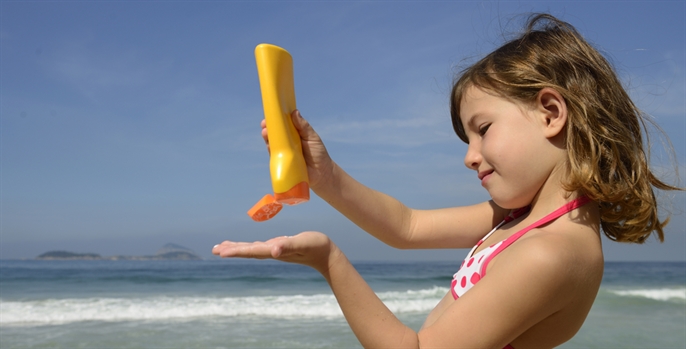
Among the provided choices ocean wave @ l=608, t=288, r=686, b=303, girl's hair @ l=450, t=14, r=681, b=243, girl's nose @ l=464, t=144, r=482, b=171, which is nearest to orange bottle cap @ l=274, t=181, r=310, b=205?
girl's nose @ l=464, t=144, r=482, b=171

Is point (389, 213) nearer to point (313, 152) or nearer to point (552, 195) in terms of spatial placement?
point (313, 152)

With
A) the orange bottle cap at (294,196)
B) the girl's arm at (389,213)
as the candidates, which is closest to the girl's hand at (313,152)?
the girl's arm at (389,213)

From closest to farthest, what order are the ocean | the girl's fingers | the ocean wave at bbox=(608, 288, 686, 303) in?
the girl's fingers → the ocean → the ocean wave at bbox=(608, 288, 686, 303)

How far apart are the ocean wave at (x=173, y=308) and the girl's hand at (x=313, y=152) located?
696 centimetres

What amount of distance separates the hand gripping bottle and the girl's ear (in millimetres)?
546

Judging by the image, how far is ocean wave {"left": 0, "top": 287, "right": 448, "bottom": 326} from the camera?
814cm

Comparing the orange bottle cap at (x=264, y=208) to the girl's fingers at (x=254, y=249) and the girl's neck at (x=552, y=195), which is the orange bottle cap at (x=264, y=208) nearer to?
the girl's fingers at (x=254, y=249)

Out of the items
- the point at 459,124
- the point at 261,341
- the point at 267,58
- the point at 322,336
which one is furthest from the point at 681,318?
the point at 267,58

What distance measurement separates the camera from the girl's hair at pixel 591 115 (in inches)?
48.4

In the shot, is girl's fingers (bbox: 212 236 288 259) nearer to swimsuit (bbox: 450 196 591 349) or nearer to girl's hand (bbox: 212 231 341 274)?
girl's hand (bbox: 212 231 341 274)

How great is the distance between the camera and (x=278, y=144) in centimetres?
122

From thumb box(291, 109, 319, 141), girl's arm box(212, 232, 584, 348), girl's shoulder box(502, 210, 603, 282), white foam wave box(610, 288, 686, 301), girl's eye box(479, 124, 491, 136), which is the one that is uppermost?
thumb box(291, 109, 319, 141)

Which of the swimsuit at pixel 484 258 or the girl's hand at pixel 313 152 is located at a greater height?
the girl's hand at pixel 313 152

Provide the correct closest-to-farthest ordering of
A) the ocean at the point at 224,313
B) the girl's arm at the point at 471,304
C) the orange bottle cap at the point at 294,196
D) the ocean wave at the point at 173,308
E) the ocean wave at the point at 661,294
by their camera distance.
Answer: the girl's arm at the point at 471,304
the orange bottle cap at the point at 294,196
the ocean at the point at 224,313
the ocean wave at the point at 173,308
the ocean wave at the point at 661,294
